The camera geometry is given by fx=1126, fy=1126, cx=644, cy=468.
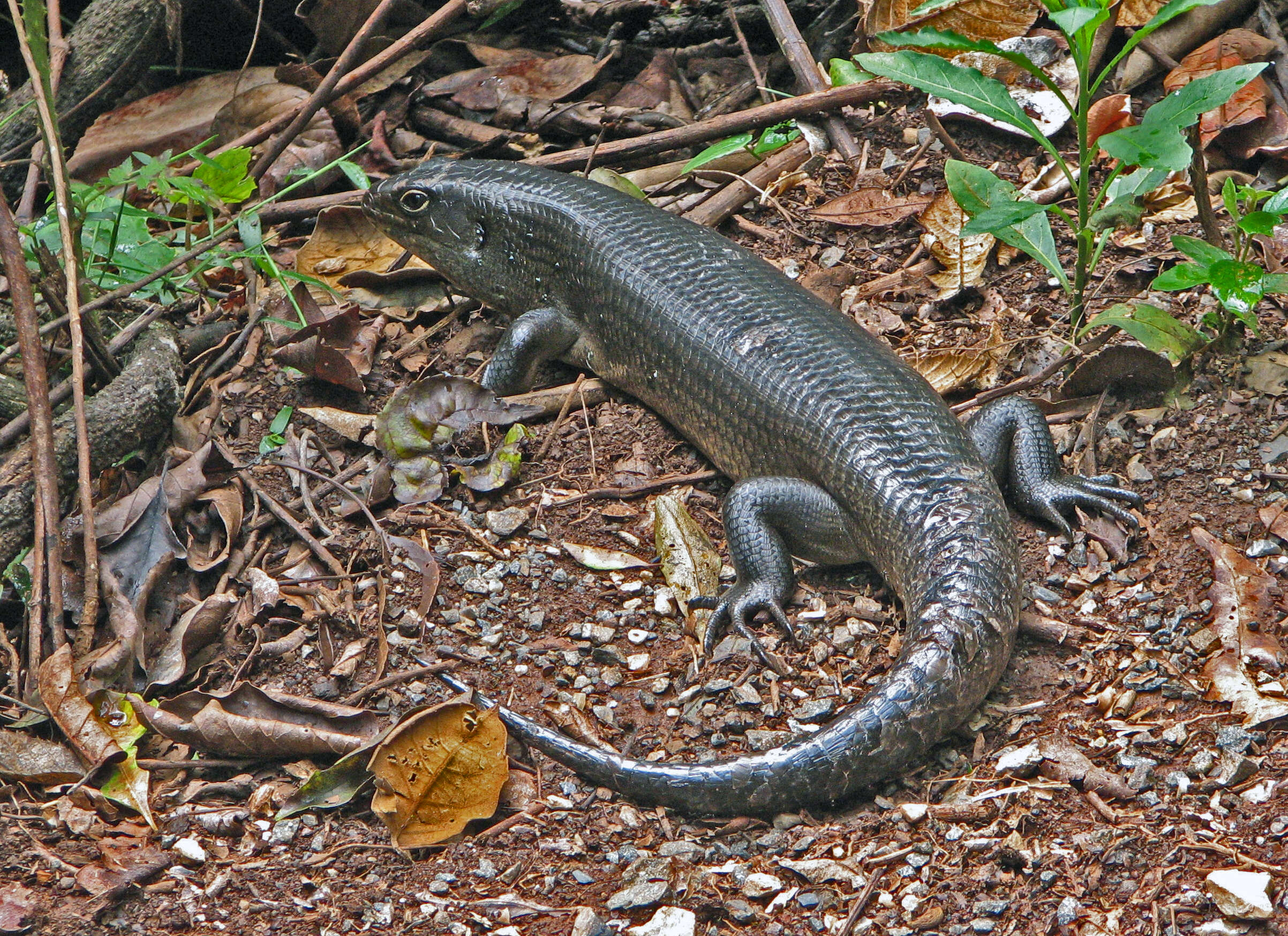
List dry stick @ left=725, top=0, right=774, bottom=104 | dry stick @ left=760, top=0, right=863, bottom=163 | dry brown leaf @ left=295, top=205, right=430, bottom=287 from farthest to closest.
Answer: dry stick @ left=725, top=0, right=774, bottom=104
dry stick @ left=760, top=0, right=863, bottom=163
dry brown leaf @ left=295, top=205, right=430, bottom=287

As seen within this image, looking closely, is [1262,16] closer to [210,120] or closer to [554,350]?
[554,350]

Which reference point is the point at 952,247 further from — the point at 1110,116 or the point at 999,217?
the point at 999,217

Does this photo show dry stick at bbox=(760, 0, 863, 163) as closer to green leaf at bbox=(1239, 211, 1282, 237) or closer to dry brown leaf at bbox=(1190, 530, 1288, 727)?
green leaf at bbox=(1239, 211, 1282, 237)

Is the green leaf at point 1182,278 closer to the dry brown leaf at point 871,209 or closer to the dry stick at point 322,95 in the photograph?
the dry brown leaf at point 871,209

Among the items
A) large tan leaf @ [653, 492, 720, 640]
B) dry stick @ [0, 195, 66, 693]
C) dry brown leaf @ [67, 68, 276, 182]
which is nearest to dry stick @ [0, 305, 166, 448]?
dry stick @ [0, 195, 66, 693]

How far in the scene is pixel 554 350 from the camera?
16.6 ft

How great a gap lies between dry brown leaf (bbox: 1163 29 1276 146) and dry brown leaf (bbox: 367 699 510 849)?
4008 mm

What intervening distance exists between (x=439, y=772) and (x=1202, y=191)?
3350 millimetres

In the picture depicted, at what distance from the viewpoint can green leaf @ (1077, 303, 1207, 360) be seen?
3930mm

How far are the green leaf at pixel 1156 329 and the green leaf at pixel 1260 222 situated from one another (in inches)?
16.4

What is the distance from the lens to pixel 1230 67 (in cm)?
484

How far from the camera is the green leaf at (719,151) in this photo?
5395 millimetres

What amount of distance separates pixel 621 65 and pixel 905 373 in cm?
308

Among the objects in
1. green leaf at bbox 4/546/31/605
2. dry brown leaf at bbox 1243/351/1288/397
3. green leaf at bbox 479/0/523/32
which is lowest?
dry brown leaf at bbox 1243/351/1288/397
